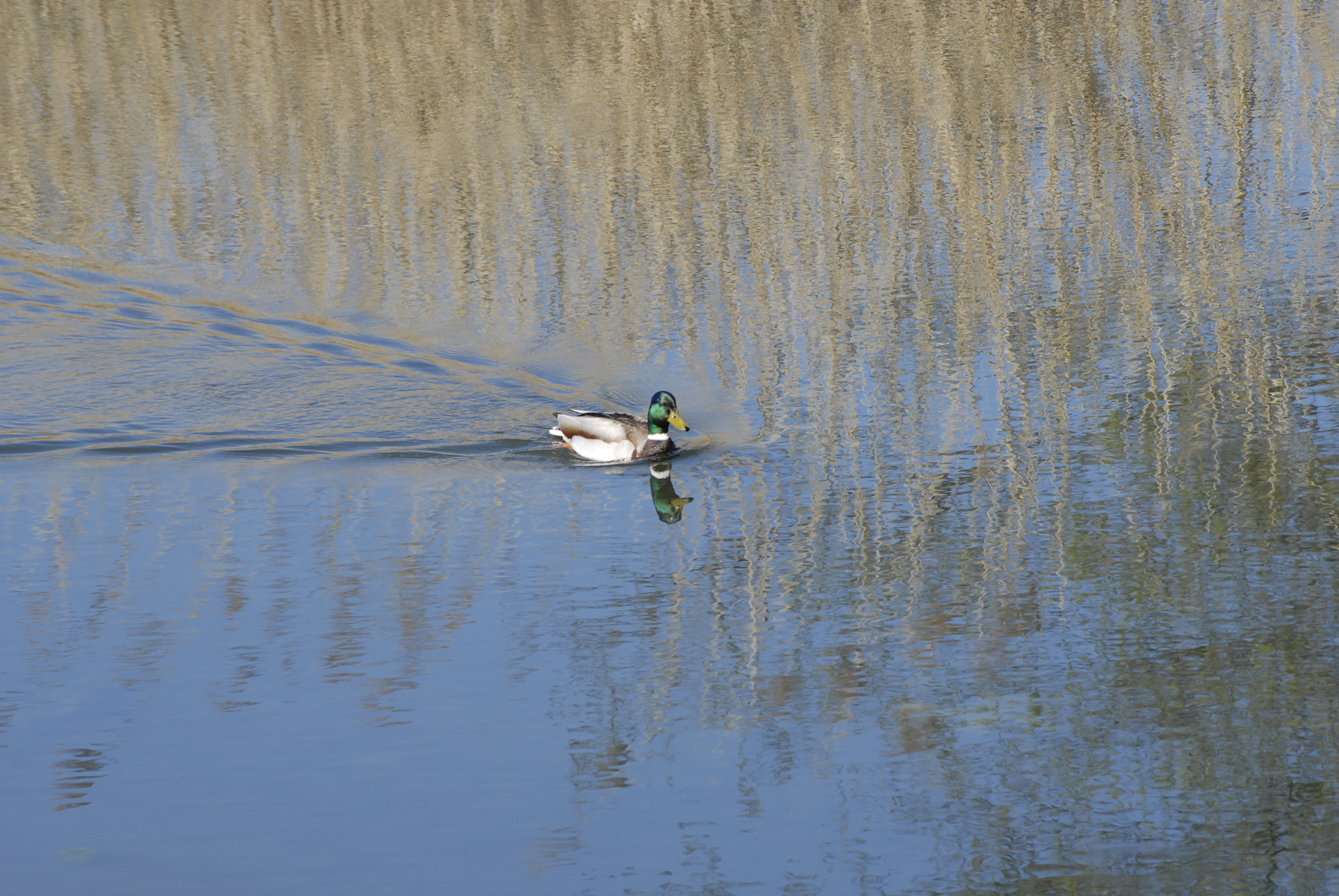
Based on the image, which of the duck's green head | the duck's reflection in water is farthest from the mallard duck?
the duck's reflection in water

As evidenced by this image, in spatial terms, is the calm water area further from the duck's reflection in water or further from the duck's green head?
the duck's green head

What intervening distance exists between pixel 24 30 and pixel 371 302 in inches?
476

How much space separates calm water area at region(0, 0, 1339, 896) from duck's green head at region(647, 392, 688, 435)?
253mm

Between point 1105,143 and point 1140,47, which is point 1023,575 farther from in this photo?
point 1140,47

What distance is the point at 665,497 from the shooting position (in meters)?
8.26

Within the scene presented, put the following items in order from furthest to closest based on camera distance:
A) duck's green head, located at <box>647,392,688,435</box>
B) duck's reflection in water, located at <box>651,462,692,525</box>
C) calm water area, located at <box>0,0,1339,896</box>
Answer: duck's green head, located at <box>647,392,688,435</box>
duck's reflection in water, located at <box>651,462,692,525</box>
calm water area, located at <box>0,0,1339,896</box>

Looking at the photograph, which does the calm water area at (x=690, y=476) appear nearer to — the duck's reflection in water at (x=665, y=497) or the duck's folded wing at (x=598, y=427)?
the duck's reflection in water at (x=665, y=497)

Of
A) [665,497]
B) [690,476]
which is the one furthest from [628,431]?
[665,497]

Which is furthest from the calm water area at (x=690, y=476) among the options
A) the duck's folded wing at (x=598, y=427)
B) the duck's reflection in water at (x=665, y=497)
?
the duck's folded wing at (x=598, y=427)

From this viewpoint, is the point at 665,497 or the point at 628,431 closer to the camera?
the point at 665,497

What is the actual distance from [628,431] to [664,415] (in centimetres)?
23

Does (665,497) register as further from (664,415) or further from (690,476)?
(664,415)

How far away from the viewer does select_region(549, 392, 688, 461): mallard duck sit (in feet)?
28.8

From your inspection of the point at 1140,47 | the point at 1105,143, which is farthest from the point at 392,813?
the point at 1140,47
